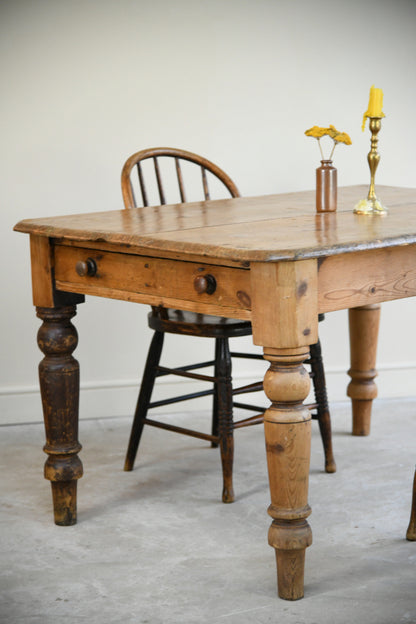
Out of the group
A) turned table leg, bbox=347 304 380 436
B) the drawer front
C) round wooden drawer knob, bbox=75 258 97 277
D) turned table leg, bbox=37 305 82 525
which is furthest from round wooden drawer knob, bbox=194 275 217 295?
turned table leg, bbox=347 304 380 436

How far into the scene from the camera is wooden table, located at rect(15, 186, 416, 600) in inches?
73.3

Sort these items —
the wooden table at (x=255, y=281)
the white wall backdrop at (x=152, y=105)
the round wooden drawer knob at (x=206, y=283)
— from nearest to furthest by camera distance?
the wooden table at (x=255, y=281)
the round wooden drawer knob at (x=206, y=283)
the white wall backdrop at (x=152, y=105)

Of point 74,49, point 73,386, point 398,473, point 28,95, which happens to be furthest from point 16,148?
point 398,473

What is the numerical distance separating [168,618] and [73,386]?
706mm

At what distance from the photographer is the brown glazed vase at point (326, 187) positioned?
7.94 feet

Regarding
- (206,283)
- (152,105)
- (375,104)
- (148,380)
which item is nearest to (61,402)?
(148,380)

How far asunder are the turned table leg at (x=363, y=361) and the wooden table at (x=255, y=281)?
66 cm

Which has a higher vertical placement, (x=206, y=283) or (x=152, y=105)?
(x=152, y=105)

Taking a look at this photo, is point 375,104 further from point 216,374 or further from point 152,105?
point 152,105

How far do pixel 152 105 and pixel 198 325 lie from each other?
121 cm

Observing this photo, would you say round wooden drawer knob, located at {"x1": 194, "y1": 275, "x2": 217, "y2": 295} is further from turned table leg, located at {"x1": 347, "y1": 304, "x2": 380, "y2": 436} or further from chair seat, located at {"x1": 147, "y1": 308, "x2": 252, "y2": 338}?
turned table leg, located at {"x1": 347, "y1": 304, "x2": 380, "y2": 436}

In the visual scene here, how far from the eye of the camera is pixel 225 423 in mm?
2627

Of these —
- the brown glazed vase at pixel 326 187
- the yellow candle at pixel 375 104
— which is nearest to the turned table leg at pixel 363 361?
the brown glazed vase at pixel 326 187

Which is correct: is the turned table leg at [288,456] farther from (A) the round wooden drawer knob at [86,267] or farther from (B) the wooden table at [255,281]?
(A) the round wooden drawer knob at [86,267]
